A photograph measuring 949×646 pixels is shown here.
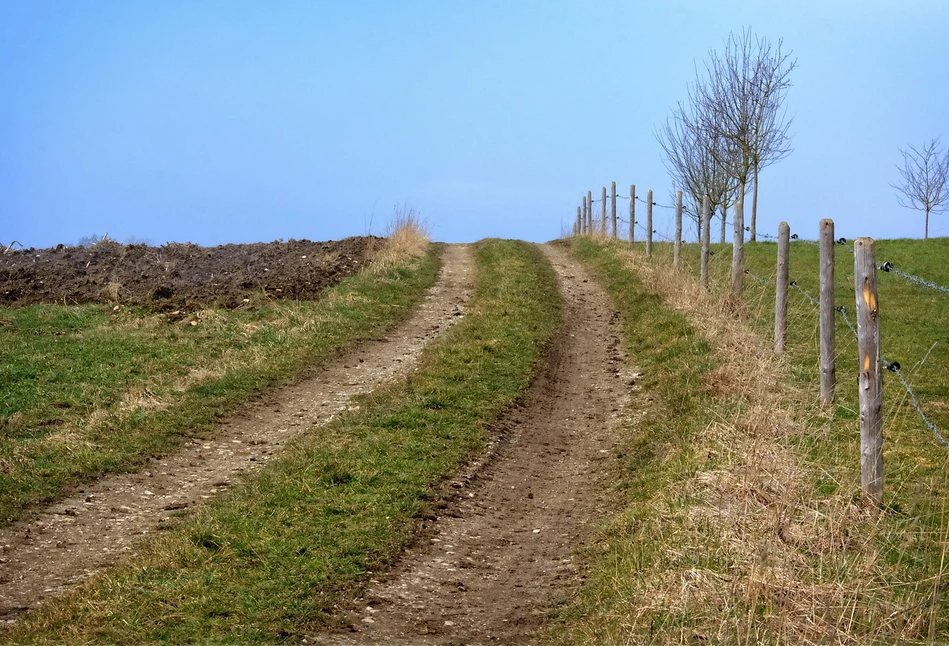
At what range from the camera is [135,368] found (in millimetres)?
13742

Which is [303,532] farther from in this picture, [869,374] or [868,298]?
[868,298]

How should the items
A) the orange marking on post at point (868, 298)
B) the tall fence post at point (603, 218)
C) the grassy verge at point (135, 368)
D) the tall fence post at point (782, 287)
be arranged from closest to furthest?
the orange marking on post at point (868, 298), the grassy verge at point (135, 368), the tall fence post at point (782, 287), the tall fence post at point (603, 218)

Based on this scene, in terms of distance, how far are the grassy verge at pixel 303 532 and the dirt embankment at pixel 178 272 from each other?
7.12 m

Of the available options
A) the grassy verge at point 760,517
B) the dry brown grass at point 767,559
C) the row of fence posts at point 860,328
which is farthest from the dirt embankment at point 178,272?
the dry brown grass at point 767,559

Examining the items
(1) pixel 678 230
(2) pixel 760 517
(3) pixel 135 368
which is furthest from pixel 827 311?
(1) pixel 678 230

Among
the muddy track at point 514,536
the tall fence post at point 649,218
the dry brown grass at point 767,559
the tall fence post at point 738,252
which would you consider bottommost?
the muddy track at point 514,536

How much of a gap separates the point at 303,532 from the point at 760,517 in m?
3.65

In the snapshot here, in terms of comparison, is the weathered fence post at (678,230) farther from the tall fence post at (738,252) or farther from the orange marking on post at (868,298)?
the orange marking on post at (868,298)

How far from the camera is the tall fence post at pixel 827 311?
9438 millimetres

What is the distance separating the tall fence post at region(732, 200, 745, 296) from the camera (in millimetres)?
15117

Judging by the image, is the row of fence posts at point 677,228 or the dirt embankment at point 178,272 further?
the dirt embankment at point 178,272

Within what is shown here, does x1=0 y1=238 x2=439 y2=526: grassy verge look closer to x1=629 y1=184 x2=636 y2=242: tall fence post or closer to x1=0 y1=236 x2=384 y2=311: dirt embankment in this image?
x1=0 y1=236 x2=384 y2=311: dirt embankment

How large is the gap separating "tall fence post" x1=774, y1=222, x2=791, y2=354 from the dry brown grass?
12.0 ft

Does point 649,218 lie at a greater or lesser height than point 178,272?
greater
